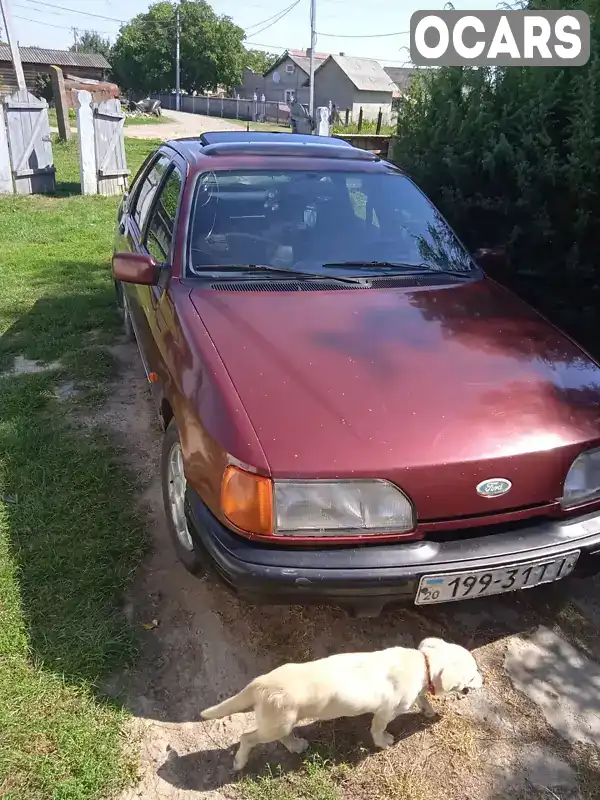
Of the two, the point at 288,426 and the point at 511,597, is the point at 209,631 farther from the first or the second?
the point at 511,597

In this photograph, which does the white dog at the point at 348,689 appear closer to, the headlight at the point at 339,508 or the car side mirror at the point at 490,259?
the headlight at the point at 339,508

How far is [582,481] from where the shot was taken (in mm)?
2219

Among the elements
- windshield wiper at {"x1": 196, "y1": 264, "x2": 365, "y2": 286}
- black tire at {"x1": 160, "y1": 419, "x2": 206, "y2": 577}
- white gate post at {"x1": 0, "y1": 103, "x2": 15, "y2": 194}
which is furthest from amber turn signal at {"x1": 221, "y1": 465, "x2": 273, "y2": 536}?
white gate post at {"x1": 0, "y1": 103, "x2": 15, "y2": 194}

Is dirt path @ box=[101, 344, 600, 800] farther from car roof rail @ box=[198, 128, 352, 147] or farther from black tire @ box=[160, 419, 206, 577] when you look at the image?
car roof rail @ box=[198, 128, 352, 147]

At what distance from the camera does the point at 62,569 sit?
2.72 metres

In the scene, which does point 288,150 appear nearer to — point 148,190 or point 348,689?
point 148,190

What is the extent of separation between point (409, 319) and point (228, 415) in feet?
3.40

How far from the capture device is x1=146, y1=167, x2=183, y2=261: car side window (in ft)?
10.8

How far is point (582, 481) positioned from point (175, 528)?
1629mm

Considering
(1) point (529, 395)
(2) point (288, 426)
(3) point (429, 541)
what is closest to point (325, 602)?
(3) point (429, 541)

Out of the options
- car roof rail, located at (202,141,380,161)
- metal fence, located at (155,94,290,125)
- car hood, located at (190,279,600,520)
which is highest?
metal fence, located at (155,94,290,125)

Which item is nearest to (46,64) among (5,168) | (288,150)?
(5,168)

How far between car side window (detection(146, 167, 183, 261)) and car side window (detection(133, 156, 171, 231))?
253mm

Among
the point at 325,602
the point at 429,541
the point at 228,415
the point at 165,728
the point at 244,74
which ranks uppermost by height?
the point at 244,74
